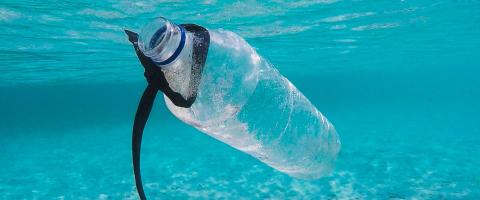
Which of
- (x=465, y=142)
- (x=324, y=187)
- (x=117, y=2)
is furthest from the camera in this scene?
(x=465, y=142)

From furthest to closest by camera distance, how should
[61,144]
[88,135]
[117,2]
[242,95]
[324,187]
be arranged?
[88,135], [61,144], [117,2], [324,187], [242,95]

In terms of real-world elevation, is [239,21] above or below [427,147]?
above

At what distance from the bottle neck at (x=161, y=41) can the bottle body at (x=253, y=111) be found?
9 cm

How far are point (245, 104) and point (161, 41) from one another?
4.69 ft

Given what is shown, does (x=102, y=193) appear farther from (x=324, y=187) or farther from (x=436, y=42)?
(x=436, y=42)

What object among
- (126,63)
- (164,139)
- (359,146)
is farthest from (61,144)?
(359,146)

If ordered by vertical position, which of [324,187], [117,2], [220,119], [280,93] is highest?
[117,2]

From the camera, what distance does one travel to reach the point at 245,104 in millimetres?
3244

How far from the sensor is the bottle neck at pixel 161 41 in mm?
1920

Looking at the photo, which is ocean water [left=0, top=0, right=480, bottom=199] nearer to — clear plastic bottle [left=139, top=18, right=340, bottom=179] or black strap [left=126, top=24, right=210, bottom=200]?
clear plastic bottle [left=139, top=18, right=340, bottom=179]

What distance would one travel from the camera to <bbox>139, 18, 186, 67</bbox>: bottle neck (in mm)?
1920

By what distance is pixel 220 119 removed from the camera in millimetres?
2938

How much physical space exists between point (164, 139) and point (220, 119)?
65.9 feet

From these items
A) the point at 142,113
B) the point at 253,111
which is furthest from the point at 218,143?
the point at 142,113
